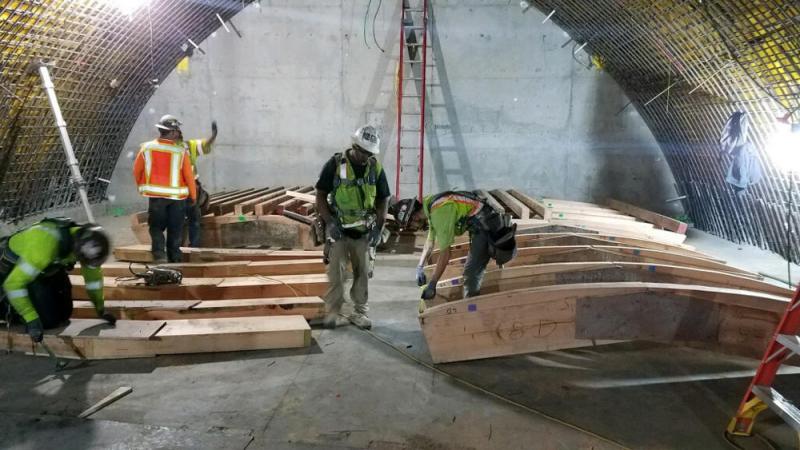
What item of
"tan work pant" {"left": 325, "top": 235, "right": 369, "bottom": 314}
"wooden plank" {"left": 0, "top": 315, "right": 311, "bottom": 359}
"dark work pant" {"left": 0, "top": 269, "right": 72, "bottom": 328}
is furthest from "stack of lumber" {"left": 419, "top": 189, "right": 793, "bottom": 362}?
"dark work pant" {"left": 0, "top": 269, "right": 72, "bottom": 328}

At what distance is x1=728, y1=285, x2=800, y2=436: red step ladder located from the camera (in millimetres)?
2385

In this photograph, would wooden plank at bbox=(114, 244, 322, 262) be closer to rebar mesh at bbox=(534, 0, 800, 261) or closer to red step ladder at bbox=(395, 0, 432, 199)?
red step ladder at bbox=(395, 0, 432, 199)

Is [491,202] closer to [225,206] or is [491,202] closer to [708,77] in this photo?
[708,77]

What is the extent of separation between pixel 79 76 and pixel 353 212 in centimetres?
558

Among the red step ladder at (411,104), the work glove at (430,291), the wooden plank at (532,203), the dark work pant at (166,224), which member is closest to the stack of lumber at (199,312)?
the dark work pant at (166,224)

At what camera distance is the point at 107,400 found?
293 centimetres

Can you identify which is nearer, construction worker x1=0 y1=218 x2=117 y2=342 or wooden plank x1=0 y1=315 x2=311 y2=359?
construction worker x1=0 y1=218 x2=117 y2=342

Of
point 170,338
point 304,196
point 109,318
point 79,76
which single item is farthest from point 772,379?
point 79,76

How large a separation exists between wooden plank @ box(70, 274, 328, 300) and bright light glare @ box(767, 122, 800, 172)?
5.27 metres

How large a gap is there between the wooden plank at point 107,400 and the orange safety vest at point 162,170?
Answer: 8.55 ft

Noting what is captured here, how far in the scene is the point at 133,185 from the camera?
950 centimetres

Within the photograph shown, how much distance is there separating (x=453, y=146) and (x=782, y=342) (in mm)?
6995

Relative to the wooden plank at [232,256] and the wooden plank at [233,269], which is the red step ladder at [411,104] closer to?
the wooden plank at [232,256]

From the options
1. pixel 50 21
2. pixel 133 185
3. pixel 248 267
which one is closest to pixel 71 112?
pixel 50 21
